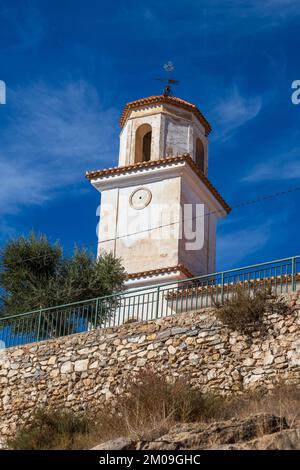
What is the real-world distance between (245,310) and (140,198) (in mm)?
14380

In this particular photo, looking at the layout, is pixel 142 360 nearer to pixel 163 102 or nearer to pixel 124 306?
pixel 124 306

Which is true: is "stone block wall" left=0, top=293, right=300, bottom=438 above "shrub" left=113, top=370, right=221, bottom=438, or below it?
above

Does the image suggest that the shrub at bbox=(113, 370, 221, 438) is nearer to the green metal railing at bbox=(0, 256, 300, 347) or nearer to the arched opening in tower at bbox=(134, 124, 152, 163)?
the green metal railing at bbox=(0, 256, 300, 347)

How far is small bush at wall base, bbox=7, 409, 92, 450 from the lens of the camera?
15688 millimetres

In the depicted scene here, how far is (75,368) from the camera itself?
19375 mm

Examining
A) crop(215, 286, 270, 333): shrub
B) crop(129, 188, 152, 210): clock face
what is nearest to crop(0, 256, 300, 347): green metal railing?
crop(215, 286, 270, 333): shrub

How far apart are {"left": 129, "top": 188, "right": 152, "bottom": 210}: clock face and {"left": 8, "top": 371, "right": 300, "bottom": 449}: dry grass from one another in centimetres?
1480

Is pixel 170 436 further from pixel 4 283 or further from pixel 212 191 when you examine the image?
pixel 212 191

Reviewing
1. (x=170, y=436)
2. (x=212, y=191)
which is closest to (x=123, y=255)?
(x=212, y=191)

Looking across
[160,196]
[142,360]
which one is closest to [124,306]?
[142,360]

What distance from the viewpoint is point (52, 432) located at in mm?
16312

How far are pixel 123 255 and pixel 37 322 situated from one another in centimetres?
887

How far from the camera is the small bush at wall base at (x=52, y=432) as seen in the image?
15.7m

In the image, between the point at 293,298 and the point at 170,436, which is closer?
the point at 170,436
